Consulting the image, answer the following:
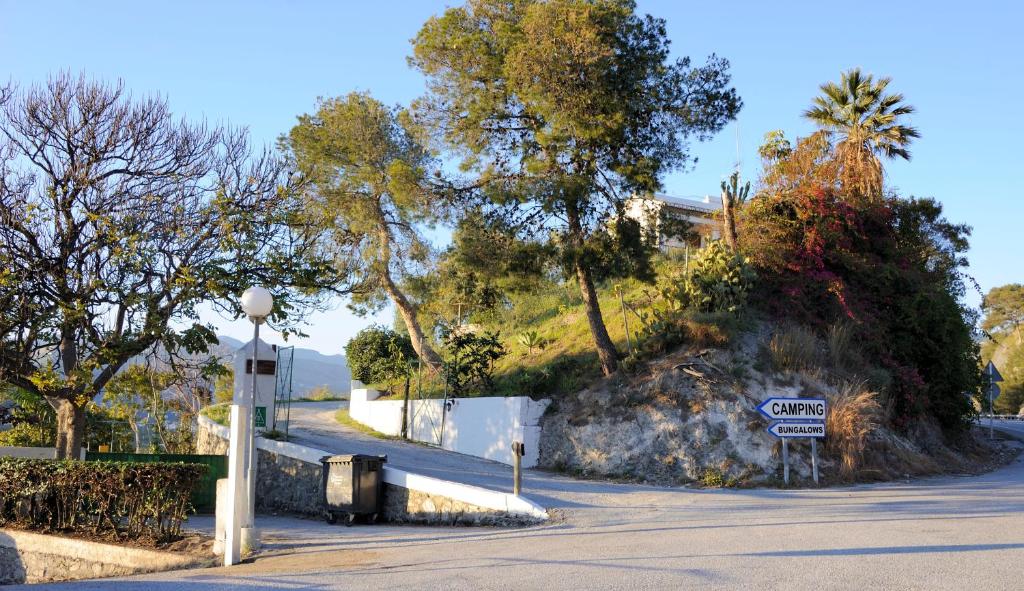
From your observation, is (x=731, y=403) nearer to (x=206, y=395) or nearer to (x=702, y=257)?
(x=702, y=257)

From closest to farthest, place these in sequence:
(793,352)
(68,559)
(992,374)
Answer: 1. (68,559)
2. (793,352)
3. (992,374)

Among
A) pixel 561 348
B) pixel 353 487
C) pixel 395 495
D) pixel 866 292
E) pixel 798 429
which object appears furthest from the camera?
pixel 561 348

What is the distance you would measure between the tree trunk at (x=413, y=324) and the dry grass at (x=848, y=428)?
1215 cm

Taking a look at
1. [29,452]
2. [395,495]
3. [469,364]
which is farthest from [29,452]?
[469,364]

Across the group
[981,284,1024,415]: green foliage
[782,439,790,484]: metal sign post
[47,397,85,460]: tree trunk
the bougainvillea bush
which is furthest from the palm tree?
[981,284,1024,415]: green foliage

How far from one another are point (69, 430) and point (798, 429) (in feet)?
45.2

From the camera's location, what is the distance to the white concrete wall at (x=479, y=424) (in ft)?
64.6

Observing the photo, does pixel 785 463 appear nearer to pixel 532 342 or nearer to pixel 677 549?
pixel 677 549

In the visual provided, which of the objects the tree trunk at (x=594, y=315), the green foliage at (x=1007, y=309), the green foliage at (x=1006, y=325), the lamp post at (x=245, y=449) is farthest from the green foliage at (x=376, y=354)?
the green foliage at (x=1007, y=309)

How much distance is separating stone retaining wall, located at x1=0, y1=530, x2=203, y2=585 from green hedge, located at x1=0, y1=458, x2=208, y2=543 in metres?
0.37

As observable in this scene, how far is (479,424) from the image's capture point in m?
21.0

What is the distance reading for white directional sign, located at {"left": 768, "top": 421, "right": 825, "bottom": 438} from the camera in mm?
16250

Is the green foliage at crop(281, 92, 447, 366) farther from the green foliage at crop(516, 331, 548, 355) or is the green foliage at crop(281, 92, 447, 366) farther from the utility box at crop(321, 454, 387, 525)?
the utility box at crop(321, 454, 387, 525)

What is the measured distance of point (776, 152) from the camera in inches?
1062
